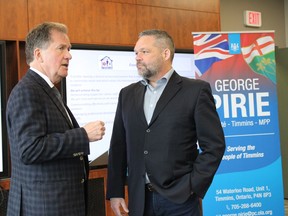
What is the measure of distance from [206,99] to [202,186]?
443 mm

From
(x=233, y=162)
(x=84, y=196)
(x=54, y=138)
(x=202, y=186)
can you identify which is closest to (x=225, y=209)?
(x=233, y=162)

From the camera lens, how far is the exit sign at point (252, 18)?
5.71 meters

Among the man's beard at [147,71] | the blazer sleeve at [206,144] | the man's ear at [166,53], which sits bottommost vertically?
the blazer sleeve at [206,144]

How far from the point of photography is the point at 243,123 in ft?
11.4

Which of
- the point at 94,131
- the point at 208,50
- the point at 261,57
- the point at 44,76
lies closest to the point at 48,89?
the point at 44,76

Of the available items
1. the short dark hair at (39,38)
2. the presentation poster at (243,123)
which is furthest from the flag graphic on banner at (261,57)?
the short dark hair at (39,38)

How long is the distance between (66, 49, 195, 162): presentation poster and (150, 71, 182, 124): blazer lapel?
131cm

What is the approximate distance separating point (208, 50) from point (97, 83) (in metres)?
1.02

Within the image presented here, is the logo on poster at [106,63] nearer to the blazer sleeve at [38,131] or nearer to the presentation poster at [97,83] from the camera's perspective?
the presentation poster at [97,83]

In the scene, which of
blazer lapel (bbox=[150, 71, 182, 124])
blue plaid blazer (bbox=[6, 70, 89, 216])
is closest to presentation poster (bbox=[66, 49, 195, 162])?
blazer lapel (bbox=[150, 71, 182, 124])

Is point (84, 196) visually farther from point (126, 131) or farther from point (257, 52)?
point (257, 52)

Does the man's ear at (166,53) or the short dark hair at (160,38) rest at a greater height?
the short dark hair at (160,38)

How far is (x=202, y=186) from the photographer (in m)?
1.99

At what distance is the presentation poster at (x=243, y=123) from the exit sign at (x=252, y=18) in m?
2.31
